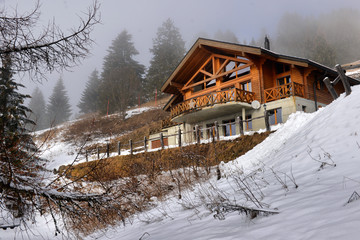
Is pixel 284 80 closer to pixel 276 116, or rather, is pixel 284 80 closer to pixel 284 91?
pixel 284 91

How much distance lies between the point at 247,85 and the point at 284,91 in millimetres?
2933

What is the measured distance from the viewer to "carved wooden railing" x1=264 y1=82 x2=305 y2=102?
15202mm

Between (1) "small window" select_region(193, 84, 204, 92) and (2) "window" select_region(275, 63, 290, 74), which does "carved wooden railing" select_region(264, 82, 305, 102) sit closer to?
(2) "window" select_region(275, 63, 290, 74)

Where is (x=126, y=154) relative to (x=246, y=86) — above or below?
below

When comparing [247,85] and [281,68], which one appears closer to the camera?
[281,68]

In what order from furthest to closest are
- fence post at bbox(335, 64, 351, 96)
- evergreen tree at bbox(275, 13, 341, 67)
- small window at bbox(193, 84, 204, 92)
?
1. evergreen tree at bbox(275, 13, 341, 67)
2. small window at bbox(193, 84, 204, 92)
3. fence post at bbox(335, 64, 351, 96)

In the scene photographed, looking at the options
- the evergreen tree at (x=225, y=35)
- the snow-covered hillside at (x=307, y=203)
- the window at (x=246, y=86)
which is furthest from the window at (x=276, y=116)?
the evergreen tree at (x=225, y=35)

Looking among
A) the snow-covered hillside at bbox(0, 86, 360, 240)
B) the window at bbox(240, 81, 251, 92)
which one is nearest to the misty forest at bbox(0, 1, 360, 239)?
the snow-covered hillside at bbox(0, 86, 360, 240)

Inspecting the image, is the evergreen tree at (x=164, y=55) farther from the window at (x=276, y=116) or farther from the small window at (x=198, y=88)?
the window at (x=276, y=116)

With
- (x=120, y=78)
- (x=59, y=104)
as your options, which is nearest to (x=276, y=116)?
(x=120, y=78)

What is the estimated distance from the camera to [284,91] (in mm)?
15852

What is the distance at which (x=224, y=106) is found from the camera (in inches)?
650

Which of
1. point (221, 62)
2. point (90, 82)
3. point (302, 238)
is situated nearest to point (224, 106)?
point (221, 62)

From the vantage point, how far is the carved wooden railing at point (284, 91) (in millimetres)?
15202
